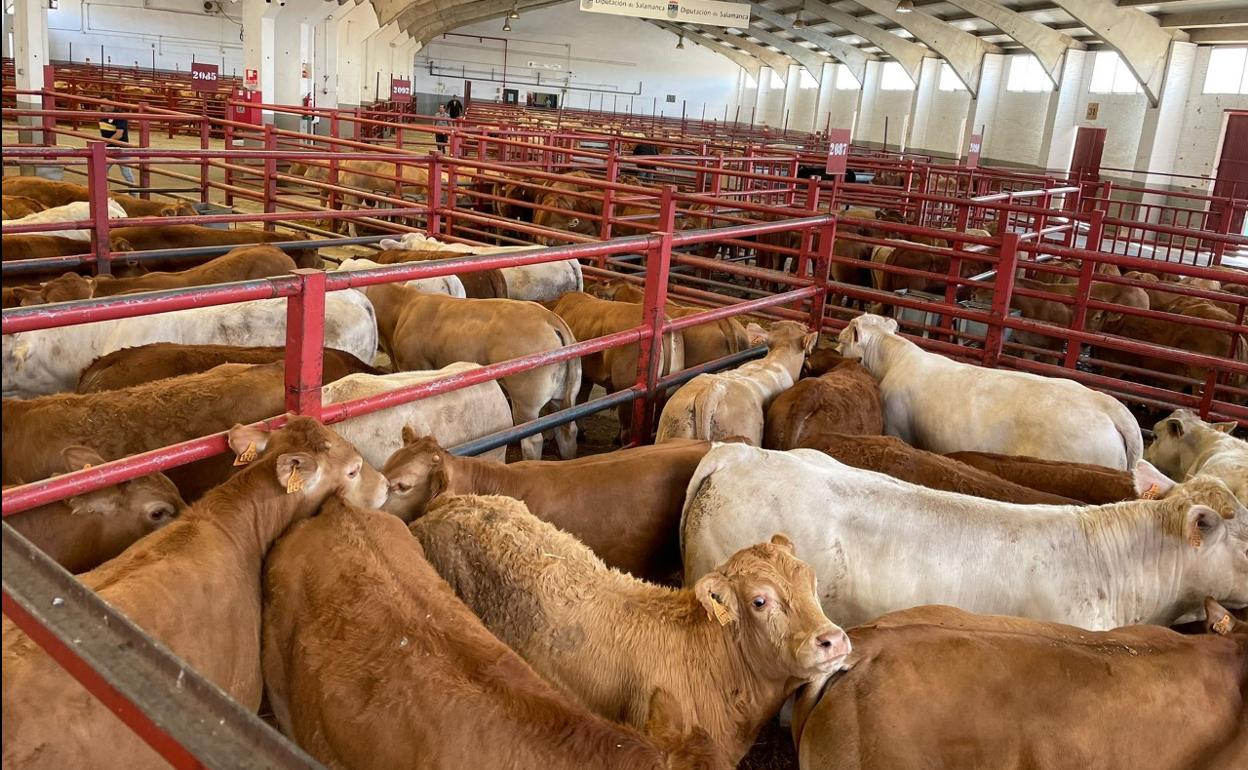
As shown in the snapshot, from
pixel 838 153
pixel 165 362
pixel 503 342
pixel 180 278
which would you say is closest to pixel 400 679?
pixel 165 362

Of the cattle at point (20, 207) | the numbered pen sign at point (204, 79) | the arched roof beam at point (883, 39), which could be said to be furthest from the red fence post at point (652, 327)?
the arched roof beam at point (883, 39)

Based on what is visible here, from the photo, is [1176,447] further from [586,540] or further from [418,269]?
[418,269]

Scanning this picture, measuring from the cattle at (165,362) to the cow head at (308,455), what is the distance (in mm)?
1313

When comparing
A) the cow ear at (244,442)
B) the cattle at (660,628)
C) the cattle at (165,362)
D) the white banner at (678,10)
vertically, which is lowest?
the cattle at (660,628)

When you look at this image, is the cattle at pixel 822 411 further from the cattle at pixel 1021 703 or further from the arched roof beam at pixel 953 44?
the arched roof beam at pixel 953 44

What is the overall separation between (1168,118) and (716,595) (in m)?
21.7

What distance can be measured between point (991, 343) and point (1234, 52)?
17.9m

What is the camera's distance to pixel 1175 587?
3.21 m

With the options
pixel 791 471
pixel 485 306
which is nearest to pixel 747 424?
pixel 791 471

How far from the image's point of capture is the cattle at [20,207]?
7.97 metres

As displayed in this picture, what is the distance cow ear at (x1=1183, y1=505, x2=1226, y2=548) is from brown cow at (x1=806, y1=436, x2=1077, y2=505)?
50 cm

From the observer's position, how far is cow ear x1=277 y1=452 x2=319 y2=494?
268 cm

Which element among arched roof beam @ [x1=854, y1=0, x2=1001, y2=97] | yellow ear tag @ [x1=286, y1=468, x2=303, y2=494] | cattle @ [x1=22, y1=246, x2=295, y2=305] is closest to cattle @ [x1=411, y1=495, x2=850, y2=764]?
yellow ear tag @ [x1=286, y1=468, x2=303, y2=494]

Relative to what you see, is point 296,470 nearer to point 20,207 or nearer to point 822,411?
point 822,411
